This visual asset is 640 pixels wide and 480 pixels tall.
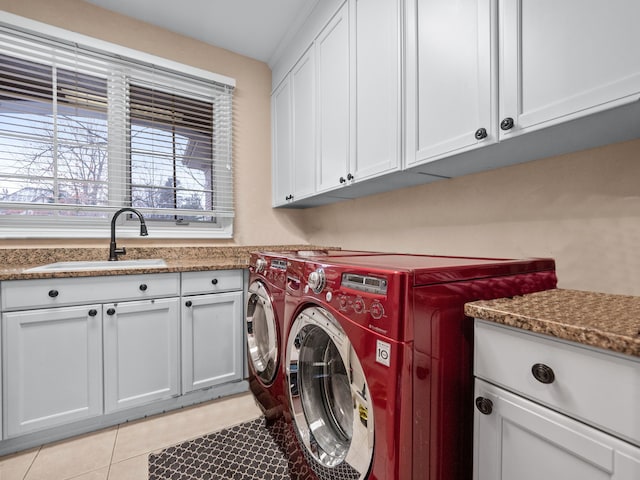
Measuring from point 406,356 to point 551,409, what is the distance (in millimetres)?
332

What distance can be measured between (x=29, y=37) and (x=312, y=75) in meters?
1.78

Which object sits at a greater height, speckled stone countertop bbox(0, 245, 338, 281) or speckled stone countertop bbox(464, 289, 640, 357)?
speckled stone countertop bbox(0, 245, 338, 281)

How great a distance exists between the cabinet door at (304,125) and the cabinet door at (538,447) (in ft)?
5.29

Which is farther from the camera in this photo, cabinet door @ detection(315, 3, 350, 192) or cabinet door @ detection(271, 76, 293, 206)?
cabinet door @ detection(271, 76, 293, 206)

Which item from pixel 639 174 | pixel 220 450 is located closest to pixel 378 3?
pixel 639 174

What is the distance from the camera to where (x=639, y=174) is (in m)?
0.97

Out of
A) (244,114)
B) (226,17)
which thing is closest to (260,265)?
(244,114)

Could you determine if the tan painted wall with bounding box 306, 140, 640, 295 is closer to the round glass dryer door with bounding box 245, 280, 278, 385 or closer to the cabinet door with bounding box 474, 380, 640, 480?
the cabinet door with bounding box 474, 380, 640, 480

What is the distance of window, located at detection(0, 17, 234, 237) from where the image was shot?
6.28 ft

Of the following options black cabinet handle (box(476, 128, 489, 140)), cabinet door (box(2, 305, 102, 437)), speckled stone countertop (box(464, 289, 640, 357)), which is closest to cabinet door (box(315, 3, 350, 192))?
black cabinet handle (box(476, 128, 489, 140))

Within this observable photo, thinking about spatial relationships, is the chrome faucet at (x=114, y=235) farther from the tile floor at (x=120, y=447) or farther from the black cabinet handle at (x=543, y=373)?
the black cabinet handle at (x=543, y=373)

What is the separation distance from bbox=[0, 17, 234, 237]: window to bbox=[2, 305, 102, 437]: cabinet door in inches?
28.4

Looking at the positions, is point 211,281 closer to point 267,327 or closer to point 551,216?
point 267,327

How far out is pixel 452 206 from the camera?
1.58m
